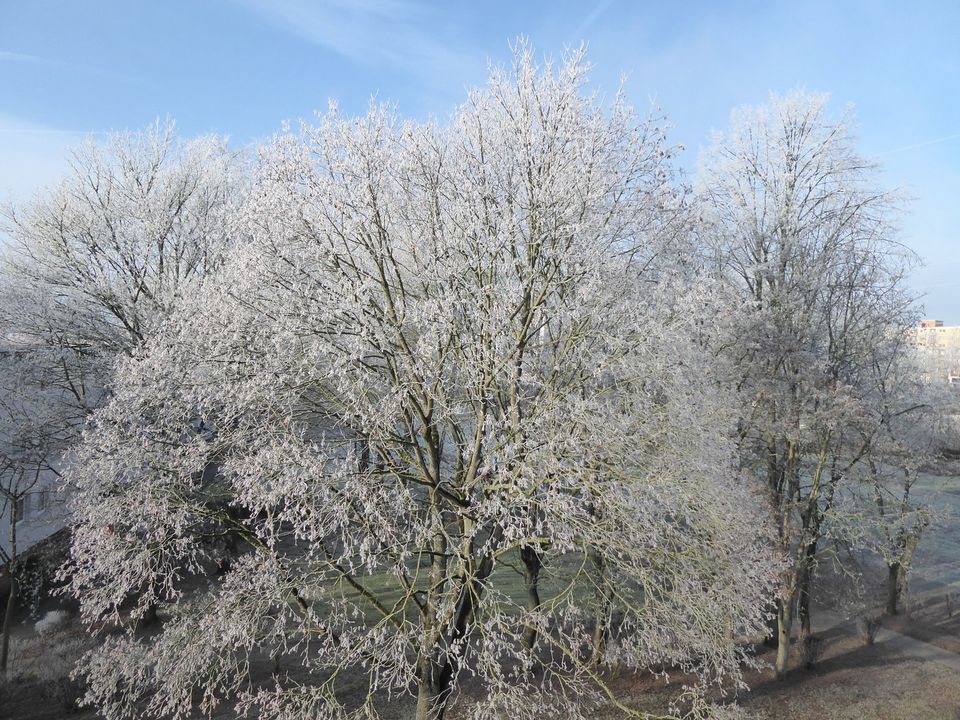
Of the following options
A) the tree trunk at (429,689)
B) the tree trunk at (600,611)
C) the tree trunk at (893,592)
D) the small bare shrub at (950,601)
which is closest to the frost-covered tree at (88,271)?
the tree trunk at (429,689)

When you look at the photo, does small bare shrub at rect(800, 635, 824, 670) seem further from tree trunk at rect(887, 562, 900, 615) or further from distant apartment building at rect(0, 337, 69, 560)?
distant apartment building at rect(0, 337, 69, 560)

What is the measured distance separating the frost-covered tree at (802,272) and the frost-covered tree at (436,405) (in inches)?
213

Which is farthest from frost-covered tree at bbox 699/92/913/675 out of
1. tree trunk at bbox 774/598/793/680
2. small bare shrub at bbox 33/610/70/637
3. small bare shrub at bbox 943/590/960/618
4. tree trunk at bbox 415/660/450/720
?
small bare shrub at bbox 33/610/70/637

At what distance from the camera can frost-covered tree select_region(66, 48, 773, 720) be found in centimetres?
783

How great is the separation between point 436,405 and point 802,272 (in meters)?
10.1

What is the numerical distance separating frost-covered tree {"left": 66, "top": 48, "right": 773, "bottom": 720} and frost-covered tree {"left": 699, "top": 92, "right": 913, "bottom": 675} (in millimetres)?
5423

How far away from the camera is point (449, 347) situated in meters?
8.55

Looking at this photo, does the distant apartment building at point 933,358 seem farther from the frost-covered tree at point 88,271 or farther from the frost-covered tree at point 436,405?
the frost-covered tree at point 88,271

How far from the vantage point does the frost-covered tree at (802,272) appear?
14297mm

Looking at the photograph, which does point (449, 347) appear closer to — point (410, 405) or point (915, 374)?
point (410, 405)

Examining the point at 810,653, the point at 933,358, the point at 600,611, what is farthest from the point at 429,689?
the point at 933,358

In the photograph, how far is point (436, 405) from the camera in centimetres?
943

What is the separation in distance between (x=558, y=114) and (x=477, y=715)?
299 inches

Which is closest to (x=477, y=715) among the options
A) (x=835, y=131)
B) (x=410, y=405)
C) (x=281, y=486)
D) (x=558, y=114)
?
(x=281, y=486)
